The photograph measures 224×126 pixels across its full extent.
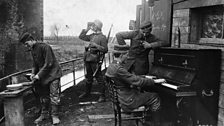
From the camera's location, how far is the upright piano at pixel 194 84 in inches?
161

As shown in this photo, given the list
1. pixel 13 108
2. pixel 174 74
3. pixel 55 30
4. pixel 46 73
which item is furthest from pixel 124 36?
pixel 55 30

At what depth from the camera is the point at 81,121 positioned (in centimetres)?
567

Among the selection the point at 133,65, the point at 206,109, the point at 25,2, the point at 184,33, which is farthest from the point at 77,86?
the point at 206,109

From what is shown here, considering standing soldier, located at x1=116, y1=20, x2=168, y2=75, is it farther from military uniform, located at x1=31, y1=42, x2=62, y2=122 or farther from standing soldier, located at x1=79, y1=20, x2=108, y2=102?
military uniform, located at x1=31, y1=42, x2=62, y2=122

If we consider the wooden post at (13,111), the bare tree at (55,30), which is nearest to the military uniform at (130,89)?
the wooden post at (13,111)

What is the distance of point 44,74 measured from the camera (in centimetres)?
531

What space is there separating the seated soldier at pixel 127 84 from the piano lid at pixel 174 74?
0.77ft

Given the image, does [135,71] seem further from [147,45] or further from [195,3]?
[195,3]

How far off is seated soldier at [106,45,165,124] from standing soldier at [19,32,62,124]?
1.59 metres

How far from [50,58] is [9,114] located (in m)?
1.37

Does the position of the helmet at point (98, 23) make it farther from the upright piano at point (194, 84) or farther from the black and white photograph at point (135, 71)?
the upright piano at point (194, 84)

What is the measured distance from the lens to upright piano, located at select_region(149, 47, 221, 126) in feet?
Result: 13.4

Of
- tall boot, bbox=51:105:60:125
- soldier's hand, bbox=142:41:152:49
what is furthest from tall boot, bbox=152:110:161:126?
tall boot, bbox=51:105:60:125

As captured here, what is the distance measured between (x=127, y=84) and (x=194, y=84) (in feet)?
3.67
